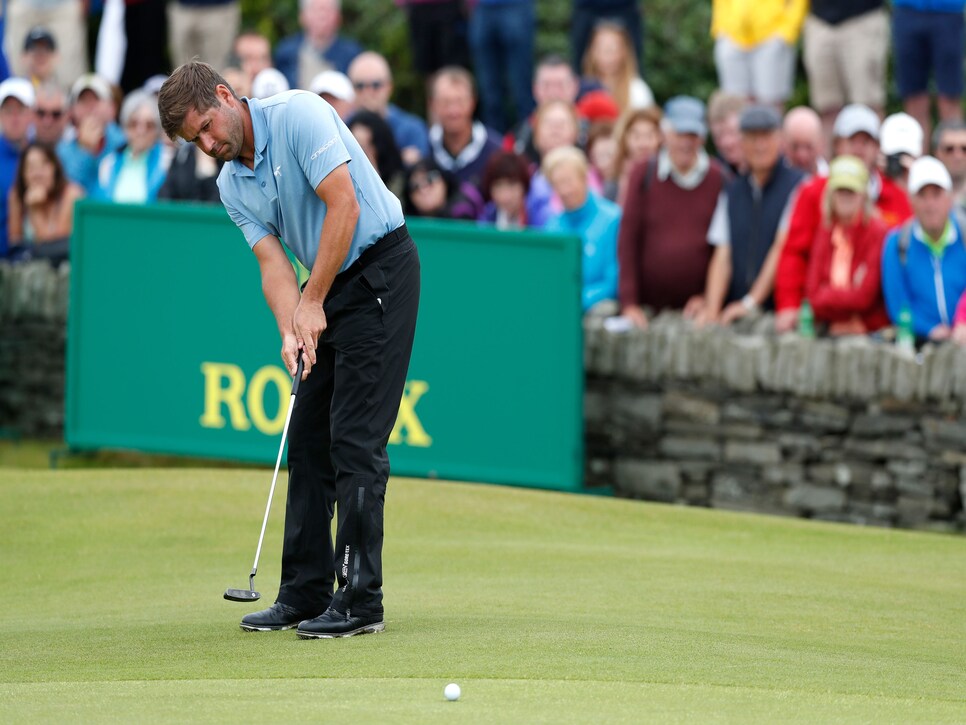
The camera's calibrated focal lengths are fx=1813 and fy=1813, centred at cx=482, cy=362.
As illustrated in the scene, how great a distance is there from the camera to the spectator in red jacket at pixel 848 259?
11.2 m

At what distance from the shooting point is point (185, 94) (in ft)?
20.6

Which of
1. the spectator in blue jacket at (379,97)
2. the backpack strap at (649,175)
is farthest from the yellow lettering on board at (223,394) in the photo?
the backpack strap at (649,175)

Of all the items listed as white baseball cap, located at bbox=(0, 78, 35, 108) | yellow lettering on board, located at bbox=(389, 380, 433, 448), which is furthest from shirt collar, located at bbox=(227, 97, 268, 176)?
white baseball cap, located at bbox=(0, 78, 35, 108)

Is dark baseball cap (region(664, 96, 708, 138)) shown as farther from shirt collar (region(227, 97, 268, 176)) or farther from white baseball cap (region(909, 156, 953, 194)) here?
shirt collar (region(227, 97, 268, 176))

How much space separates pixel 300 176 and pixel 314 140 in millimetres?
177

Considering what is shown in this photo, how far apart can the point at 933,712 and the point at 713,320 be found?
22.8 feet

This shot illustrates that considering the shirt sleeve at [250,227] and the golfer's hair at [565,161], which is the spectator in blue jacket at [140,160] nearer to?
the golfer's hair at [565,161]

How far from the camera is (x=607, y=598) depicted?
7383 mm

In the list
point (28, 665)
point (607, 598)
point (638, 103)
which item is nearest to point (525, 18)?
point (638, 103)

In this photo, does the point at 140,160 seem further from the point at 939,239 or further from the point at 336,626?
the point at 336,626

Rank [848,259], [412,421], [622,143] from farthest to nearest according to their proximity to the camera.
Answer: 1. [622,143]
2. [412,421]
3. [848,259]

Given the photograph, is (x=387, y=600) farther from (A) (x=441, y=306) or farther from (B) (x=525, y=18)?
(B) (x=525, y=18)

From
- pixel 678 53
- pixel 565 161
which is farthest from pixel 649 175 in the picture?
pixel 678 53

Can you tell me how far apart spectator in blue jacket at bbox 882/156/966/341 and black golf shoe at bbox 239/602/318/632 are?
5441 mm
